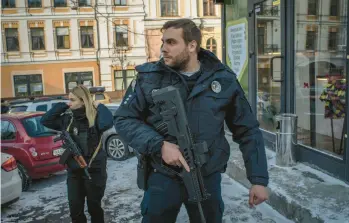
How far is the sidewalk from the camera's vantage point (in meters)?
3.69

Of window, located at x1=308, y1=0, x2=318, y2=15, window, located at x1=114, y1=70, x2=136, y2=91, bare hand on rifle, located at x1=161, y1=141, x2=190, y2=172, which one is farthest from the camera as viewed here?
window, located at x1=114, y1=70, x2=136, y2=91

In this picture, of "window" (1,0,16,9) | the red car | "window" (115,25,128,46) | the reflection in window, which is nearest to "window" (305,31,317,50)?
the reflection in window

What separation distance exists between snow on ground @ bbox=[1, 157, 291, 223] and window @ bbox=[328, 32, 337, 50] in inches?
98.0

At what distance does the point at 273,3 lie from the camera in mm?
6277

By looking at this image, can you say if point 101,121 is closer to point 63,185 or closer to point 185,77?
point 185,77

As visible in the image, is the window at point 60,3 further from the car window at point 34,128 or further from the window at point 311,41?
the window at point 311,41

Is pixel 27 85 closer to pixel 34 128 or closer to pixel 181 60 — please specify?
pixel 34 128

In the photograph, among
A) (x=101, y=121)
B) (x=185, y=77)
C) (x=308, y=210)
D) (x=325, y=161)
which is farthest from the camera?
(x=325, y=161)

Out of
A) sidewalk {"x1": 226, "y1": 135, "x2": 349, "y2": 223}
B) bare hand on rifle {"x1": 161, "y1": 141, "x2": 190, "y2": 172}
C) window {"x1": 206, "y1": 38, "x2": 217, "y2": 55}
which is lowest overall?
sidewalk {"x1": 226, "y1": 135, "x2": 349, "y2": 223}

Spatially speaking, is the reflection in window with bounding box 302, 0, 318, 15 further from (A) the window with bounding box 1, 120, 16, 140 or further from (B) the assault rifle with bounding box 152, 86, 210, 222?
(A) the window with bounding box 1, 120, 16, 140

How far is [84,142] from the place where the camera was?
4000mm

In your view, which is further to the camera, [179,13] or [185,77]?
[179,13]

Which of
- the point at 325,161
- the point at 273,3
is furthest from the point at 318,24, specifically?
the point at 325,161

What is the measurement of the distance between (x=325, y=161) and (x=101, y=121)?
128 inches
